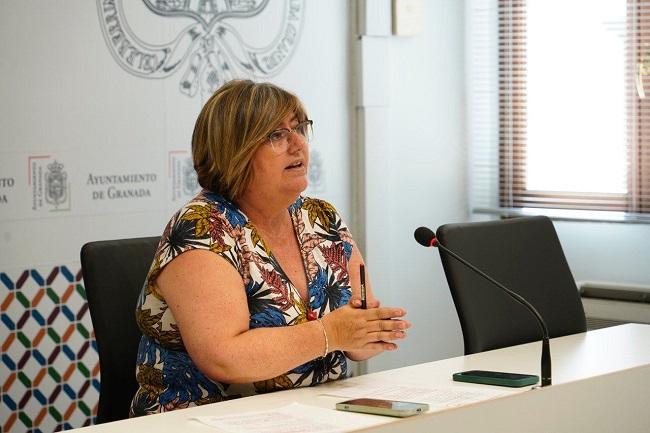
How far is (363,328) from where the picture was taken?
2.15m

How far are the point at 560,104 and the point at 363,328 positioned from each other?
2.88 m

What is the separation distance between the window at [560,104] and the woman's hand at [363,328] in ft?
8.48

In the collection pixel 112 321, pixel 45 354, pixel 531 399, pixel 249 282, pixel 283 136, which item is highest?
pixel 283 136

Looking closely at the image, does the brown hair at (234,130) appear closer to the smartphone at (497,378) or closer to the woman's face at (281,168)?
the woman's face at (281,168)

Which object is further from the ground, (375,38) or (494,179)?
(375,38)

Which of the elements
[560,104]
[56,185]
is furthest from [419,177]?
[56,185]

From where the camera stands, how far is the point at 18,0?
3.47 meters

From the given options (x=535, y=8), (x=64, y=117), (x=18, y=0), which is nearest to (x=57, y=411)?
(x=64, y=117)

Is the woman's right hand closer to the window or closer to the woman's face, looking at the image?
the woman's face

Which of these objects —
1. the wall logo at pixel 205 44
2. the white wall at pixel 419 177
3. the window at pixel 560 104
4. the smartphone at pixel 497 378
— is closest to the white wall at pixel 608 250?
the window at pixel 560 104

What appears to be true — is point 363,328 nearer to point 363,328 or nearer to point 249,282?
point 363,328

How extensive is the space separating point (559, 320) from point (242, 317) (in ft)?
3.64

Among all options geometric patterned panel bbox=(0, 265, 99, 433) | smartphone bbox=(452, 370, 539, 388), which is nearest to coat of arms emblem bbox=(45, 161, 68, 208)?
geometric patterned panel bbox=(0, 265, 99, 433)

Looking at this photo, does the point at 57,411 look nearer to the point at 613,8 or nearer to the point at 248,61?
the point at 248,61
